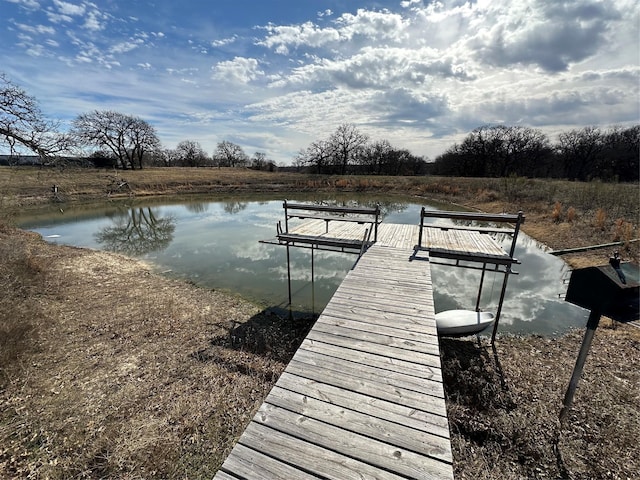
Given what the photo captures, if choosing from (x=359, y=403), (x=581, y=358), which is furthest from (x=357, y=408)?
(x=581, y=358)

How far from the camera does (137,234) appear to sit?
1733 cm

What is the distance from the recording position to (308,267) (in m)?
11.2

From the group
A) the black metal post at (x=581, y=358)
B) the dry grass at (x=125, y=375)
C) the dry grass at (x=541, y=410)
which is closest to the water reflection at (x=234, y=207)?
the dry grass at (x=125, y=375)

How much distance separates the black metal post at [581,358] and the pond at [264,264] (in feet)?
5.69

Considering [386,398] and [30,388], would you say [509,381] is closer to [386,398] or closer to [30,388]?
[386,398]

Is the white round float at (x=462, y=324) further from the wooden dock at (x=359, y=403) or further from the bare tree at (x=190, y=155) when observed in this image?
the bare tree at (x=190, y=155)

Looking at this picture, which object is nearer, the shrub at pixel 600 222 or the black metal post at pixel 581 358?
the black metal post at pixel 581 358

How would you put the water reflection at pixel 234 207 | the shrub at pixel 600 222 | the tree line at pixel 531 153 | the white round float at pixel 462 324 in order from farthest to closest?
1. the tree line at pixel 531 153
2. the water reflection at pixel 234 207
3. the shrub at pixel 600 222
4. the white round float at pixel 462 324

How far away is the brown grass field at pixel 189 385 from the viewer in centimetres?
363

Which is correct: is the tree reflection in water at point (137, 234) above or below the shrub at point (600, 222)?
below

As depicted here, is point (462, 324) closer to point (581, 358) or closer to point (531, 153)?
point (581, 358)

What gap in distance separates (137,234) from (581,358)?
20.1m

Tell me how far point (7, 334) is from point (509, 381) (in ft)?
31.4

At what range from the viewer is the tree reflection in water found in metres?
14.6
